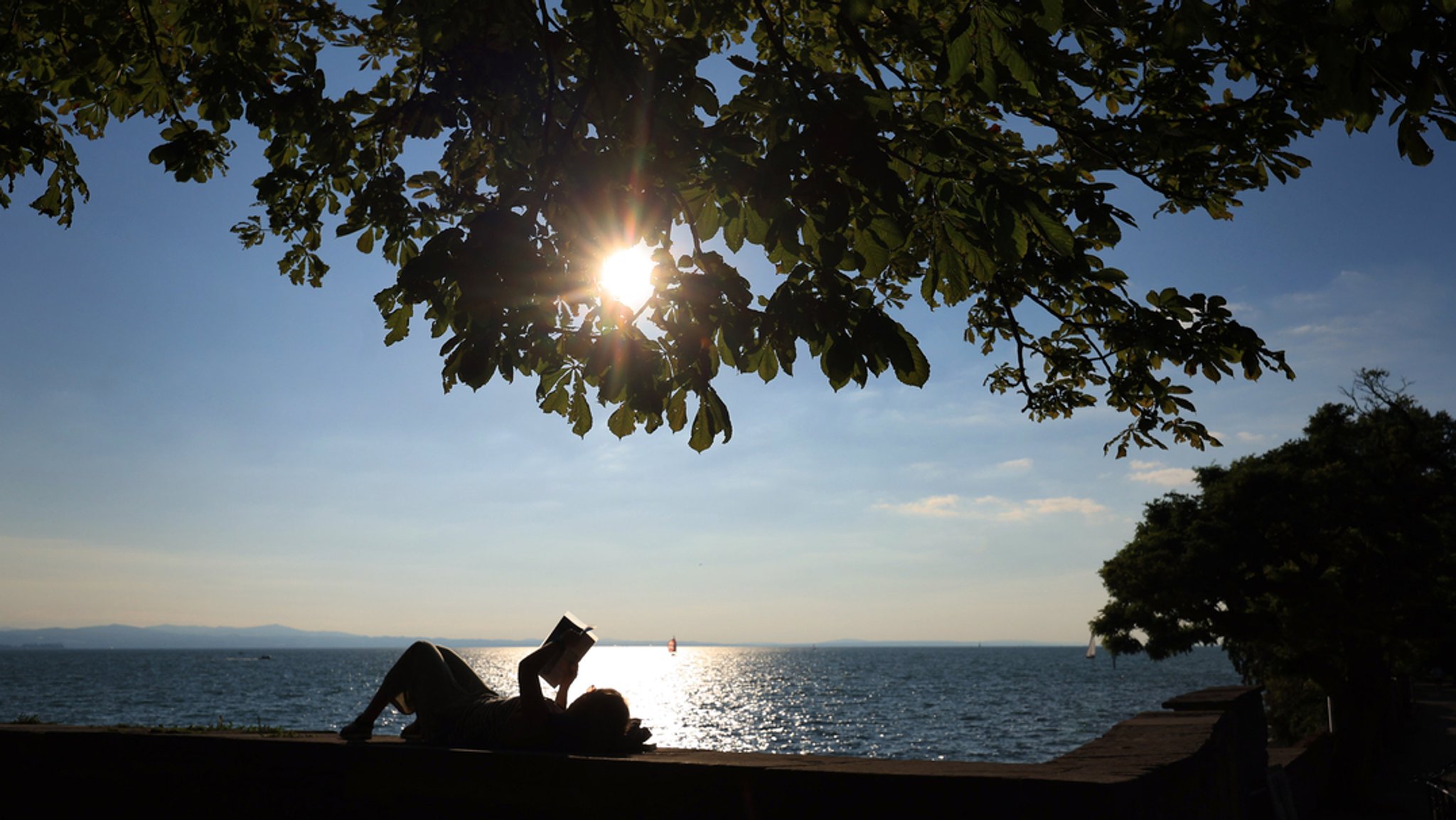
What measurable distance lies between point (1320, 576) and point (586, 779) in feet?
62.8

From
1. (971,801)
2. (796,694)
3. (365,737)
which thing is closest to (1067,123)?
(971,801)

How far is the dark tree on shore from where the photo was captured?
17578 mm

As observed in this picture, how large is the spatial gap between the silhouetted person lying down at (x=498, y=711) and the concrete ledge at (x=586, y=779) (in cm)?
25

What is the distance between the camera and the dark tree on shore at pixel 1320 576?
17578 mm

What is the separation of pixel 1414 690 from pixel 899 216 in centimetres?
6460

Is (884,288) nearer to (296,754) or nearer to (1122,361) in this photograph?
(1122,361)

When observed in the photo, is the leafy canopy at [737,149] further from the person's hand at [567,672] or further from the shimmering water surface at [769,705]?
the shimmering water surface at [769,705]

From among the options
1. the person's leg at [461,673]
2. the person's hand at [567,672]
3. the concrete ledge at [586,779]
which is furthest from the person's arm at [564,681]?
the concrete ledge at [586,779]

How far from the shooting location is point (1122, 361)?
6684mm

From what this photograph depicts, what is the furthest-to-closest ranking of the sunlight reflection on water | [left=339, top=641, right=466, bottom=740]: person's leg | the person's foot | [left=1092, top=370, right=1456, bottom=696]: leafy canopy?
the sunlight reflection on water → [left=1092, top=370, right=1456, bottom=696]: leafy canopy → [left=339, top=641, right=466, bottom=740]: person's leg → the person's foot

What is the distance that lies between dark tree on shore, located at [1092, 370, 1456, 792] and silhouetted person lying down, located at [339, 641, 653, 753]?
16952 mm

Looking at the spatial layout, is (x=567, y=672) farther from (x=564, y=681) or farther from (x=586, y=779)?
(x=586, y=779)

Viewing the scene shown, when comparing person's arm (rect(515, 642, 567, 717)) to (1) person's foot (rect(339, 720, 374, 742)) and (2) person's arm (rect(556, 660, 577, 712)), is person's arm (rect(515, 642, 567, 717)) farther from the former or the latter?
(1) person's foot (rect(339, 720, 374, 742))

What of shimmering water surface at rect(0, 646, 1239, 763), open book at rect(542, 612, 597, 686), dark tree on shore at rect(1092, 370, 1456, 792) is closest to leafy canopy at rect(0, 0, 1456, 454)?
open book at rect(542, 612, 597, 686)
